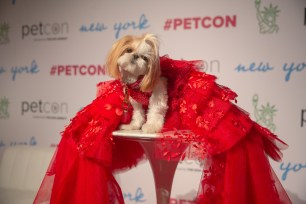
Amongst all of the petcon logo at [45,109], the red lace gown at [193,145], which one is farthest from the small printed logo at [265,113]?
the petcon logo at [45,109]

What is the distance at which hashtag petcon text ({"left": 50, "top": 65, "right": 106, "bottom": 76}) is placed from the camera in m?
1.97

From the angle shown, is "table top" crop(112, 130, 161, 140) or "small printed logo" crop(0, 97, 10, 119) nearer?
"table top" crop(112, 130, 161, 140)

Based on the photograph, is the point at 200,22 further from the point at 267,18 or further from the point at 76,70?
the point at 76,70

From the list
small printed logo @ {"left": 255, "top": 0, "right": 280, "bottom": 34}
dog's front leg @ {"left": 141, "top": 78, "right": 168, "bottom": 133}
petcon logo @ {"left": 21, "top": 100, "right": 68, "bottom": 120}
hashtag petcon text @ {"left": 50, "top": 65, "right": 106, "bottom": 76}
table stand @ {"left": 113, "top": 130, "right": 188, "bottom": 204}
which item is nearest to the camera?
dog's front leg @ {"left": 141, "top": 78, "right": 168, "bottom": 133}

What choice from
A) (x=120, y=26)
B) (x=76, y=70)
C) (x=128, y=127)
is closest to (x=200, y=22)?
(x=120, y=26)

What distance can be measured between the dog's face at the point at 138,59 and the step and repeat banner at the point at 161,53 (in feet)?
2.27

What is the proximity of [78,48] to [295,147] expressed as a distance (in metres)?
1.34

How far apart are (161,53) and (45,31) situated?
82 centimetres

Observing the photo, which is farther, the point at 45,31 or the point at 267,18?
the point at 45,31

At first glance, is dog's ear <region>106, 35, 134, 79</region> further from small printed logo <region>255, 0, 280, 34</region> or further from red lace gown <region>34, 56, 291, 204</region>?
small printed logo <region>255, 0, 280, 34</region>

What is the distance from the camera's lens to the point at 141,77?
991 mm

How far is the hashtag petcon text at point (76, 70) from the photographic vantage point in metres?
1.97

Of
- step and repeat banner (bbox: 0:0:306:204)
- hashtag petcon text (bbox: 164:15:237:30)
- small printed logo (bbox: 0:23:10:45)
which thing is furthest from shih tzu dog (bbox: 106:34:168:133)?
small printed logo (bbox: 0:23:10:45)

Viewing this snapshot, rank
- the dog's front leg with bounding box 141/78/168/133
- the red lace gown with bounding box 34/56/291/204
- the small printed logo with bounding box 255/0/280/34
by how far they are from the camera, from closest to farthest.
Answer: the red lace gown with bounding box 34/56/291/204, the dog's front leg with bounding box 141/78/168/133, the small printed logo with bounding box 255/0/280/34
